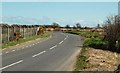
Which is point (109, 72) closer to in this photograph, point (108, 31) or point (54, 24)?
point (108, 31)

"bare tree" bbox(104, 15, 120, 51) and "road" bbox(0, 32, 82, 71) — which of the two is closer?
"road" bbox(0, 32, 82, 71)

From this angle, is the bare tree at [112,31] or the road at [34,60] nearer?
the road at [34,60]

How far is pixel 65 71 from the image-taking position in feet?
54.4

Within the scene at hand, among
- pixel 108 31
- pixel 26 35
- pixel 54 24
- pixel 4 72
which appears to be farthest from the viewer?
pixel 54 24

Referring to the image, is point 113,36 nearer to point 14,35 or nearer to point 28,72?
point 14,35

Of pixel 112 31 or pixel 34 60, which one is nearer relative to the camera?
pixel 34 60

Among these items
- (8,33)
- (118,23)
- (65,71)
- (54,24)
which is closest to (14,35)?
(8,33)

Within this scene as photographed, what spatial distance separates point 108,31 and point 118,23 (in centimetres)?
159

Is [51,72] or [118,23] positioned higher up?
[118,23]

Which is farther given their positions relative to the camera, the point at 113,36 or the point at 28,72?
the point at 113,36

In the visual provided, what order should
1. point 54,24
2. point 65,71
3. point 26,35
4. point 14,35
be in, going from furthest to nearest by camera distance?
point 54,24, point 26,35, point 14,35, point 65,71

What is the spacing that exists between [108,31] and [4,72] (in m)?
23.9

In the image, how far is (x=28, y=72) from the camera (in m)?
15.5

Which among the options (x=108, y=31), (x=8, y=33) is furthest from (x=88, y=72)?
(x=8, y=33)
